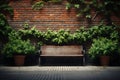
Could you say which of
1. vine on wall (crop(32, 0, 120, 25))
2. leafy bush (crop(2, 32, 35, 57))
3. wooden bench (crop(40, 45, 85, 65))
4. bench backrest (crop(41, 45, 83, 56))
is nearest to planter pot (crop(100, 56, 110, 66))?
wooden bench (crop(40, 45, 85, 65))

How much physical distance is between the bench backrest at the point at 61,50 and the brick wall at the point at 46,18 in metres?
0.80

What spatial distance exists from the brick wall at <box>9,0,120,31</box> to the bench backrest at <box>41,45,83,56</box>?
80 cm

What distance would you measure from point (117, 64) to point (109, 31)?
133cm

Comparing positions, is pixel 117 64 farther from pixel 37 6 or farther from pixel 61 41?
pixel 37 6

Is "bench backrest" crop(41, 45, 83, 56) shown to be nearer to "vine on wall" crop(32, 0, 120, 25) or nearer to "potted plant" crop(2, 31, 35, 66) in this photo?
"potted plant" crop(2, 31, 35, 66)

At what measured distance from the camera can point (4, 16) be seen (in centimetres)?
1078

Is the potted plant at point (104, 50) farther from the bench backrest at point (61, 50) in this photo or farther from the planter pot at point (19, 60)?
the planter pot at point (19, 60)

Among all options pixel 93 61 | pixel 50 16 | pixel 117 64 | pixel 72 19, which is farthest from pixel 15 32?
pixel 117 64

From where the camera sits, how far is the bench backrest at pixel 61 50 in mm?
10469

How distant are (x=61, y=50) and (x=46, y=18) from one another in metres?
1.45

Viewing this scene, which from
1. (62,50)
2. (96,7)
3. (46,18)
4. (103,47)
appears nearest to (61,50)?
(62,50)

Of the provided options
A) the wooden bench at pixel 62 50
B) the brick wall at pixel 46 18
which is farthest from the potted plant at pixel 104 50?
the brick wall at pixel 46 18

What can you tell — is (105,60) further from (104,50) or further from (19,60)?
(19,60)

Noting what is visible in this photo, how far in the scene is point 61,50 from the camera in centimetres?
1056
